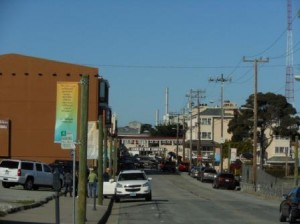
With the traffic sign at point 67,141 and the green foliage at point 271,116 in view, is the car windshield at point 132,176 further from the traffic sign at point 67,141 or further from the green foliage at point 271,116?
the green foliage at point 271,116

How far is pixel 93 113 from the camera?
7681cm

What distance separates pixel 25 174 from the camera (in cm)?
3925

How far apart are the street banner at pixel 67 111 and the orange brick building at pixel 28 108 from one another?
5768cm

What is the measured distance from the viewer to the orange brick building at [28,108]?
73.6 m

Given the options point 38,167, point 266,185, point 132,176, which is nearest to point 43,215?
point 132,176

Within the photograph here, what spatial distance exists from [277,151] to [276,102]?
44024 millimetres

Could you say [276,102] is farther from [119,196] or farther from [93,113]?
[119,196]

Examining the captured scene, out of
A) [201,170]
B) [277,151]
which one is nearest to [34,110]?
[201,170]

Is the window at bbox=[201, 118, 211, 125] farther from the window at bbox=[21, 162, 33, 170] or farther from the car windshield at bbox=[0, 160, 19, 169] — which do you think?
the car windshield at bbox=[0, 160, 19, 169]

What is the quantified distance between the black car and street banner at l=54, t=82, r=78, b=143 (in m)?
10.5

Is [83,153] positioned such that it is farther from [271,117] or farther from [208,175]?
[271,117]

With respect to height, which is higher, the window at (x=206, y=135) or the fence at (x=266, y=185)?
the window at (x=206, y=135)

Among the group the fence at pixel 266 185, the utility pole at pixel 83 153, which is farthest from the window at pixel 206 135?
the utility pole at pixel 83 153

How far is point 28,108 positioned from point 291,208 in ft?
180
